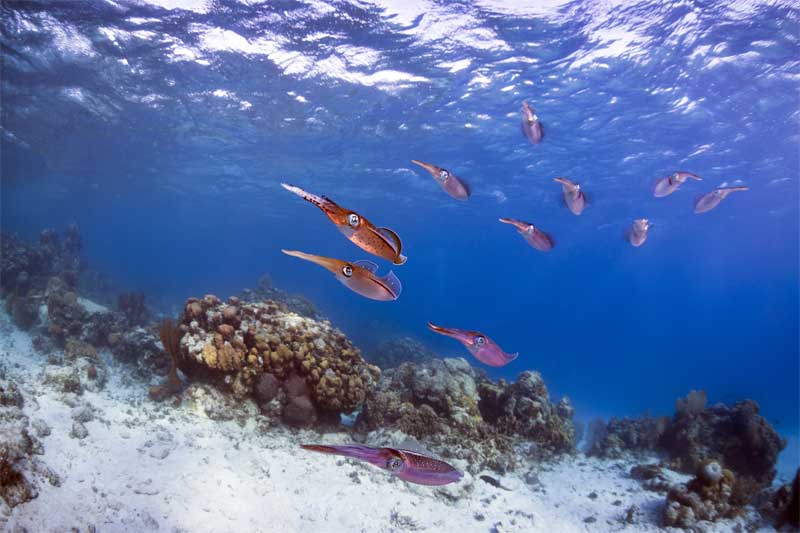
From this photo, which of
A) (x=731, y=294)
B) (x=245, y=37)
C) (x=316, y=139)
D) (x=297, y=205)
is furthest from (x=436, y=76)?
(x=731, y=294)

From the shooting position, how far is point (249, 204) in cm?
4641

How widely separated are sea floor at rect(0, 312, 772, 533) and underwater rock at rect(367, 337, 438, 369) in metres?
11.8

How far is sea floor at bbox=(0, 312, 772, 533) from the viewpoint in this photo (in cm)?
373

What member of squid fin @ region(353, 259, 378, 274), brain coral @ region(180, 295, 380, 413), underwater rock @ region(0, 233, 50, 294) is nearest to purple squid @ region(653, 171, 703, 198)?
squid fin @ region(353, 259, 378, 274)

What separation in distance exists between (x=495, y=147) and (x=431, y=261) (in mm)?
64134

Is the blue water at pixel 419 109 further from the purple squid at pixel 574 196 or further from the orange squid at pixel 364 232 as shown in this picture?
the orange squid at pixel 364 232

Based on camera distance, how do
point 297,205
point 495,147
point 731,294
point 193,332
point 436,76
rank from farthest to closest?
1. point 731,294
2. point 297,205
3. point 495,147
4. point 436,76
5. point 193,332

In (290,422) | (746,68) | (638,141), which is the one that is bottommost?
(290,422)

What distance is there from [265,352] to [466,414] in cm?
374

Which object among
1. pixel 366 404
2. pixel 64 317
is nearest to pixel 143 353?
pixel 64 317

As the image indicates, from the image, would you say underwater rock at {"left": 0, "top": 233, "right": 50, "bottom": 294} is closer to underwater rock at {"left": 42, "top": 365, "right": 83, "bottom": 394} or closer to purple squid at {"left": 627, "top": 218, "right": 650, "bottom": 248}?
underwater rock at {"left": 42, "top": 365, "right": 83, "bottom": 394}

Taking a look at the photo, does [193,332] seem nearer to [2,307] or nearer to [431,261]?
[2,307]

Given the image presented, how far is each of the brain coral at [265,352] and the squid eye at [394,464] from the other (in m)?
3.94

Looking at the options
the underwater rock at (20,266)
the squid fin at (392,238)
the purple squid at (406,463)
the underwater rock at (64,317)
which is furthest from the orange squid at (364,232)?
the underwater rock at (20,266)
